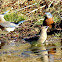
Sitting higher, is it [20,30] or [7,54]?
[20,30]

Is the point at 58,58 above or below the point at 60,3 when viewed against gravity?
below

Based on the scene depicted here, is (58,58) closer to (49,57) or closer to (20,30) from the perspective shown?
(49,57)

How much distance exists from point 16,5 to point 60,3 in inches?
59.8

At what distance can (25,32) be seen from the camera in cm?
654

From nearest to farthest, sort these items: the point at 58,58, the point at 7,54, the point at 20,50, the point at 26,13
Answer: the point at 58,58, the point at 7,54, the point at 20,50, the point at 26,13

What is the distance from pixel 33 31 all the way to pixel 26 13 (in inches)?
59.0

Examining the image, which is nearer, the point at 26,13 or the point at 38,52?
the point at 38,52

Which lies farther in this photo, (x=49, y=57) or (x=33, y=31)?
(x=33, y=31)

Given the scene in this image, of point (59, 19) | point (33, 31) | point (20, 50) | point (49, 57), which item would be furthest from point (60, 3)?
point (49, 57)

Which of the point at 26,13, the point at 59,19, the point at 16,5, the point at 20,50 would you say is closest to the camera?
the point at 20,50

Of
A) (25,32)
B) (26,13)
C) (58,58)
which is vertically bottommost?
(58,58)

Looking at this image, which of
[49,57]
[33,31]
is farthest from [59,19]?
[49,57]

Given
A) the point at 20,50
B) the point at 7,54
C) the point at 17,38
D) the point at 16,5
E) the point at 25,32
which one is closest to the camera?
the point at 7,54

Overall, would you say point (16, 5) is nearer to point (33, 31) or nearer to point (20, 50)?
point (33, 31)
